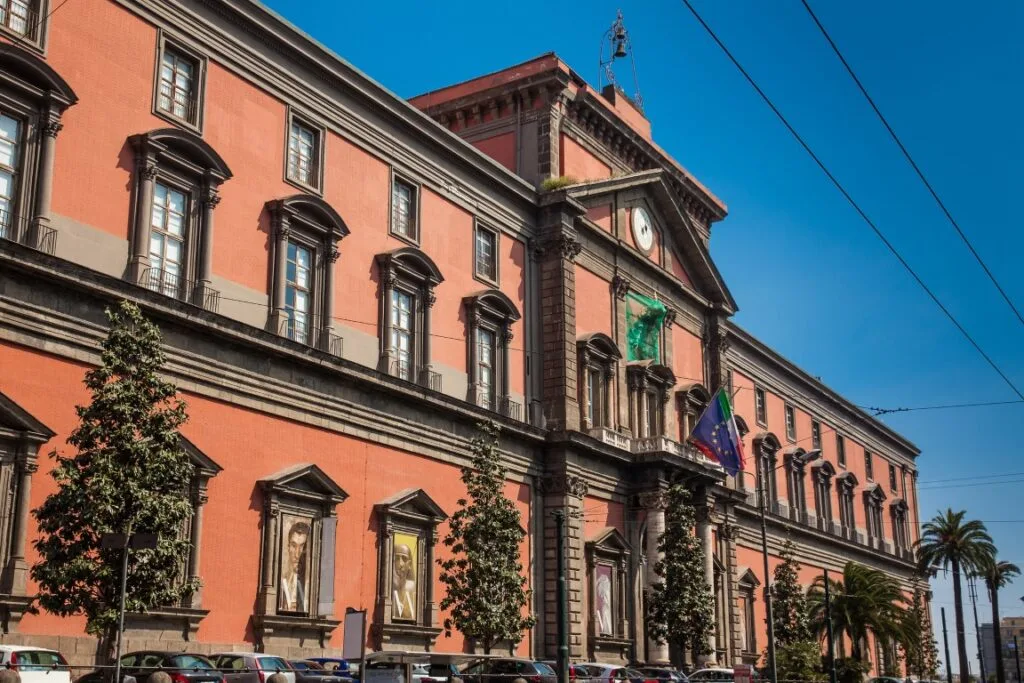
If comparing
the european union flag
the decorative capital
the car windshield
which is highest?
the decorative capital

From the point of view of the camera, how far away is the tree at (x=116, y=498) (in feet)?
74.1

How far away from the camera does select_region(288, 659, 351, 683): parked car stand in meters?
25.2

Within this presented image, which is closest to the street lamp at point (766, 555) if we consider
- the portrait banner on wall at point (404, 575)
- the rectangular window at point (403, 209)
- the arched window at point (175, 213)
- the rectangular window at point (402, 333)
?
the portrait banner on wall at point (404, 575)

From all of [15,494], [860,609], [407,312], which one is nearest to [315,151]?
[407,312]

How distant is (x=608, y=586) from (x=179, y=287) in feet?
71.8

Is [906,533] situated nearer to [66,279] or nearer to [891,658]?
[891,658]

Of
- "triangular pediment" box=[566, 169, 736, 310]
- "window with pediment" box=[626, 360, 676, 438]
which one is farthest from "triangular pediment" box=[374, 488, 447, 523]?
"triangular pediment" box=[566, 169, 736, 310]

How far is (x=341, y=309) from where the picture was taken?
35.5 metres

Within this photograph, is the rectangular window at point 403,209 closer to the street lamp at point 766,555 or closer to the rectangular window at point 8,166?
the rectangular window at point 8,166

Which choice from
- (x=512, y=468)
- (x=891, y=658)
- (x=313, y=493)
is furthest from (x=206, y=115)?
(x=891, y=658)

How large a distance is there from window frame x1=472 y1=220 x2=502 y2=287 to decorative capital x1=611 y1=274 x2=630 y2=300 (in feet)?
24.3

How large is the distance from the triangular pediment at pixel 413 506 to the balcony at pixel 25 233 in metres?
12.8

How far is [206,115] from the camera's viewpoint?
105 feet

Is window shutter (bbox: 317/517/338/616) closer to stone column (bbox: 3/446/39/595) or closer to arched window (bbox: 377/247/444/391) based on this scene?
stone column (bbox: 3/446/39/595)
